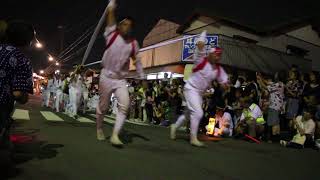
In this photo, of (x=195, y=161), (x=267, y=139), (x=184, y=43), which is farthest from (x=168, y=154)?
(x=184, y=43)

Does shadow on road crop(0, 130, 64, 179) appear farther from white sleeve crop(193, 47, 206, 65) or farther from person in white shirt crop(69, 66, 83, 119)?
person in white shirt crop(69, 66, 83, 119)

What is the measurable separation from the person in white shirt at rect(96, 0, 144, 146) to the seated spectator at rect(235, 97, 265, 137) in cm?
508

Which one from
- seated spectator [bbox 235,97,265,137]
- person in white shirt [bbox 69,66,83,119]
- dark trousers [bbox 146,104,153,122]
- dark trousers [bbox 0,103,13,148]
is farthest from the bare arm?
dark trousers [bbox 146,104,153,122]

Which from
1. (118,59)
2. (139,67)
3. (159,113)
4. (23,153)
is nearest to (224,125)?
(159,113)

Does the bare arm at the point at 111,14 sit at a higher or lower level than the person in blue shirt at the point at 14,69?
higher

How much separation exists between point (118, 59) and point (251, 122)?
5445 mm

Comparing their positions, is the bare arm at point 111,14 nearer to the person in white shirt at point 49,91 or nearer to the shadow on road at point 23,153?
the shadow on road at point 23,153

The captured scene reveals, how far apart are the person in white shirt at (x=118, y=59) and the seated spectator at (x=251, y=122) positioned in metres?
5.08

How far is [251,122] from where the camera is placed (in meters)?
9.95

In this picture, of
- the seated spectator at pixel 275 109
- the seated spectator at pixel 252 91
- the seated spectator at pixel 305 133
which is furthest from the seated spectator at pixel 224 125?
the seated spectator at pixel 305 133

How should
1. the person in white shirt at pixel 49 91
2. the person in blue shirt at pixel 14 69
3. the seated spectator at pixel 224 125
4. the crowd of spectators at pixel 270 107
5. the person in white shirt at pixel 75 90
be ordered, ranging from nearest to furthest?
the person in blue shirt at pixel 14 69 → the crowd of spectators at pixel 270 107 → the seated spectator at pixel 224 125 → the person in white shirt at pixel 75 90 → the person in white shirt at pixel 49 91

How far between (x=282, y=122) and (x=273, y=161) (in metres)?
5.25

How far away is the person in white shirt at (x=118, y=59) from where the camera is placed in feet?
19.4

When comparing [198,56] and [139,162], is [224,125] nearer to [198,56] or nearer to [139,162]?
[198,56]
